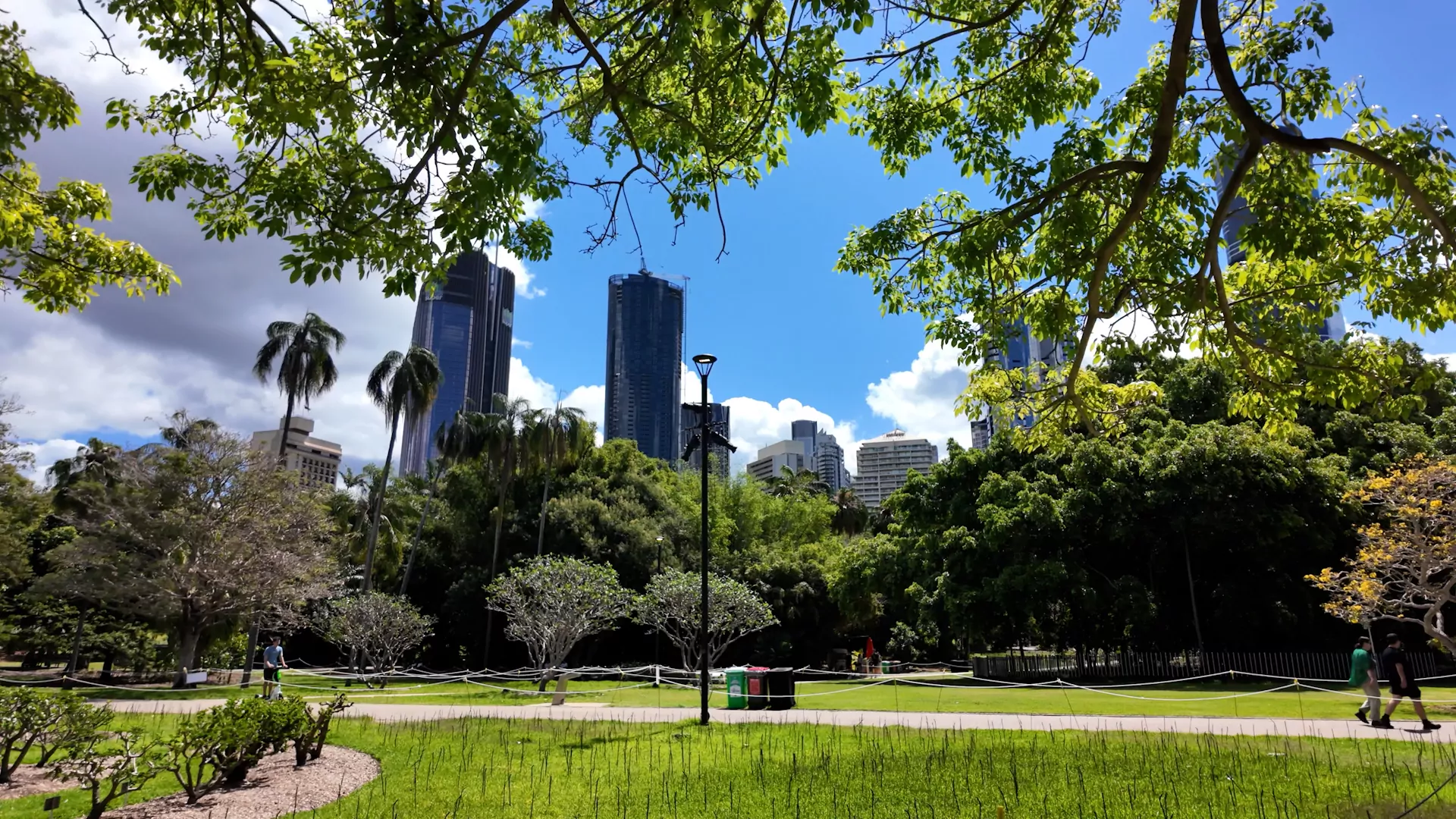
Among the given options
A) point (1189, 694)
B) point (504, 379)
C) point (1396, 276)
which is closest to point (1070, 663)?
point (1189, 694)

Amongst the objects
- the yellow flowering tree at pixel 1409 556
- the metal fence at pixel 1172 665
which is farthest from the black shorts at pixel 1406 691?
the metal fence at pixel 1172 665

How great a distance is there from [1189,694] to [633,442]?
29.4 m

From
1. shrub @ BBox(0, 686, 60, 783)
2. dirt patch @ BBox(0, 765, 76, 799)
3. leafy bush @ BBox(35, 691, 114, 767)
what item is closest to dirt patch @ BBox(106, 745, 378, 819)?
leafy bush @ BBox(35, 691, 114, 767)

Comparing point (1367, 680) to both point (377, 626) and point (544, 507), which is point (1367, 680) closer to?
point (377, 626)

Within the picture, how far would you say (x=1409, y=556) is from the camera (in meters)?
14.3

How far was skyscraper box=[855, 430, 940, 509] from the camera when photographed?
450 ft

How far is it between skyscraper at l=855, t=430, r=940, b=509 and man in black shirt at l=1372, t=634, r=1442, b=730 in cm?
12580

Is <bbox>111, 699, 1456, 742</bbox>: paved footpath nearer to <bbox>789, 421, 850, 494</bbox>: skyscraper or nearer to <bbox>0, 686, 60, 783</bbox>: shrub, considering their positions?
<bbox>0, 686, 60, 783</bbox>: shrub

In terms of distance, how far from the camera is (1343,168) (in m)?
6.72

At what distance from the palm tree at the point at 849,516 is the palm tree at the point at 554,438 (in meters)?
26.3

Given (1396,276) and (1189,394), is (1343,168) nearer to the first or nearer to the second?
(1396,276)

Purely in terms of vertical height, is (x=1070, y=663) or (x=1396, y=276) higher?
(x=1396, y=276)

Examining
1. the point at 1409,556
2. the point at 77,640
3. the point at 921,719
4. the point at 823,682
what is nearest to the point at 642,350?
the point at 823,682

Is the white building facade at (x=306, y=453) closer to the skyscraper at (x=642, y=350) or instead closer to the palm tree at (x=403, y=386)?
the palm tree at (x=403, y=386)
